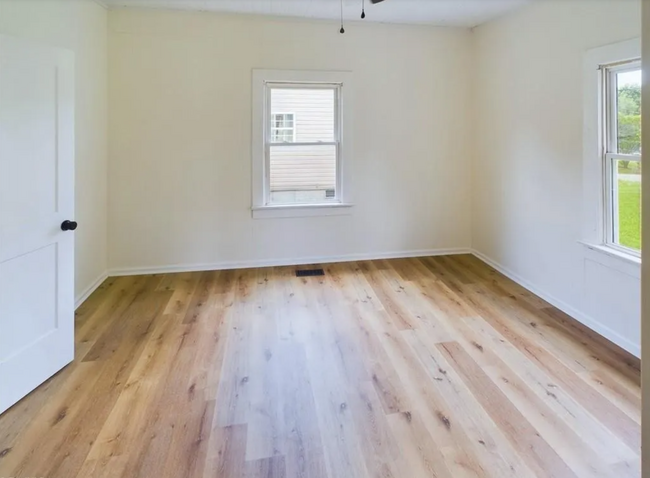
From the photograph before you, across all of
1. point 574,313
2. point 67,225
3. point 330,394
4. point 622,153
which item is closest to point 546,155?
point 622,153

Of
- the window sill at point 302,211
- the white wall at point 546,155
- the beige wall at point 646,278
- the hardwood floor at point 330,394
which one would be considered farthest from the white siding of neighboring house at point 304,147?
the beige wall at point 646,278

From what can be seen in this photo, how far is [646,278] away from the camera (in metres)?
0.86

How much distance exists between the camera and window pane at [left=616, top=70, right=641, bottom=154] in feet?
8.85

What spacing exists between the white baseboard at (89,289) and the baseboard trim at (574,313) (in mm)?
4150

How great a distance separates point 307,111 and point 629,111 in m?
2.94

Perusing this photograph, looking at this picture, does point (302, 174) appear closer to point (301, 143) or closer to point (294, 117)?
point (301, 143)

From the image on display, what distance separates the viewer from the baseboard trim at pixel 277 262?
4246mm

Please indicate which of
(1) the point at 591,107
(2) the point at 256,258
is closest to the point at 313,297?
(2) the point at 256,258

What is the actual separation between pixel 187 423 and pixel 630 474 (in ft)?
6.49

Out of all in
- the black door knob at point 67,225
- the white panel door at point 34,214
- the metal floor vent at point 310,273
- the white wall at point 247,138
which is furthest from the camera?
the metal floor vent at point 310,273

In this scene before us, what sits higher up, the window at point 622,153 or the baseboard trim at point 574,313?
the window at point 622,153

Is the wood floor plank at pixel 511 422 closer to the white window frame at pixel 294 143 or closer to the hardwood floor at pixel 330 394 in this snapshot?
the hardwood floor at pixel 330 394

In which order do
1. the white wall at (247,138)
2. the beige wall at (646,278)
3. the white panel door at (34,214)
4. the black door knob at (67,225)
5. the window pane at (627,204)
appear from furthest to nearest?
the white wall at (247,138)
the window pane at (627,204)
the black door knob at (67,225)
the white panel door at (34,214)
the beige wall at (646,278)

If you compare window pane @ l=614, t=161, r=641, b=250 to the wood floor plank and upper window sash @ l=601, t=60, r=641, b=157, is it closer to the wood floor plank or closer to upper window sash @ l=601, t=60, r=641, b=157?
upper window sash @ l=601, t=60, r=641, b=157
